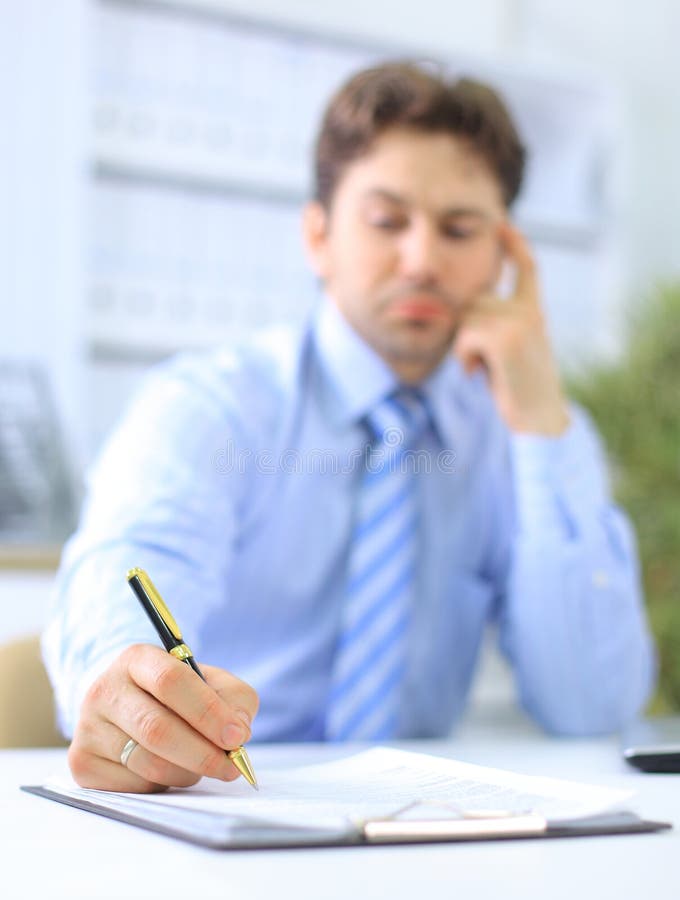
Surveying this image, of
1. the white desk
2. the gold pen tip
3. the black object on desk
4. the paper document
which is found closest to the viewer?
the white desk

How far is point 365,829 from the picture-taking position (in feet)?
1.62

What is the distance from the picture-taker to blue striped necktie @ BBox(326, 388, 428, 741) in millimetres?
1277

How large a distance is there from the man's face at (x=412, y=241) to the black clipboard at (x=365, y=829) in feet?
3.13

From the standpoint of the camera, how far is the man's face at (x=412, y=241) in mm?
1406

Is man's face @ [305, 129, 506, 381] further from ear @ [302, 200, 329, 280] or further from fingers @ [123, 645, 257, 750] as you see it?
fingers @ [123, 645, 257, 750]

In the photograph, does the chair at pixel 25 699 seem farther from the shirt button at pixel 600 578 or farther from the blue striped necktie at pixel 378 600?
the shirt button at pixel 600 578

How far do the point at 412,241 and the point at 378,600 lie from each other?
473mm

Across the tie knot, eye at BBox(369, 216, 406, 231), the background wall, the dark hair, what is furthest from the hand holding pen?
the background wall

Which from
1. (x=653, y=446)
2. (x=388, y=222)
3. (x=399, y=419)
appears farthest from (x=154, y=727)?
(x=653, y=446)

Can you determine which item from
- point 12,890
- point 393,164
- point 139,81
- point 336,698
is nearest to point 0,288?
point 139,81

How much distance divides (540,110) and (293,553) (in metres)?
2.04

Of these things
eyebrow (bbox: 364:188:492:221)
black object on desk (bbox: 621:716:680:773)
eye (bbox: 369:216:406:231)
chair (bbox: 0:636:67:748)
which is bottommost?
chair (bbox: 0:636:67:748)

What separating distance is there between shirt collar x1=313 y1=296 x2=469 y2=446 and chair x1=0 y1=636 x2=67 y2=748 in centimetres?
53

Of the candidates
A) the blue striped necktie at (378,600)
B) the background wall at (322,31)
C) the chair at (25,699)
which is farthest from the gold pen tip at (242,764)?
the background wall at (322,31)
